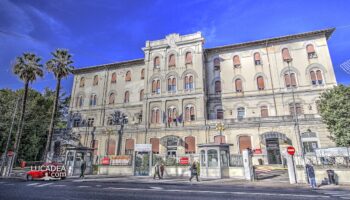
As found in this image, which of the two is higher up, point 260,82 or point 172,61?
point 172,61

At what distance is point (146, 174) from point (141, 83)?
718 inches

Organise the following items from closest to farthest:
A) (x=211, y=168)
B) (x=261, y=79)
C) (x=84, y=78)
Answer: (x=211, y=168) < (x=261, y=79) < (x=84, y=78)

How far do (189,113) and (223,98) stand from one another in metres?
5.76

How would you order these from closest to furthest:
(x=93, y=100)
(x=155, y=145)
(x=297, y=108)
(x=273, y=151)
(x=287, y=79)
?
(x=273, y=151), (x=297, y=108), (x=155, y=145), (x=287, y=79), (x=93, y=100)

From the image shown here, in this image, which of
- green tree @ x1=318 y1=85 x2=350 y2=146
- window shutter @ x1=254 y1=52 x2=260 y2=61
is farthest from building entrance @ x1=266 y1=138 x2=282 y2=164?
window shutter @ x1=254 y1=52 x2=260 y2=61

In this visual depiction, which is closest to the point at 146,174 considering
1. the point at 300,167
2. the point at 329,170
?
the point at 300,167

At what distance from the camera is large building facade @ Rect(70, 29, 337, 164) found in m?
26.4

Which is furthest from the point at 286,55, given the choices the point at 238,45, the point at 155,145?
the point at 155,145

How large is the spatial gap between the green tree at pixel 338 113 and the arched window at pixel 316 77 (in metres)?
6.20

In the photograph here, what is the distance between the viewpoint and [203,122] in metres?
28.6

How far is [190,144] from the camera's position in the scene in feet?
93.2

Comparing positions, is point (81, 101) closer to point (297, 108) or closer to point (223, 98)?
point (223, 98)

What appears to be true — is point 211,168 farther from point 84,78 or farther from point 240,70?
point 84,78

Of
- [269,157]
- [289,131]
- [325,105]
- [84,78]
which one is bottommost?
[269,157]
